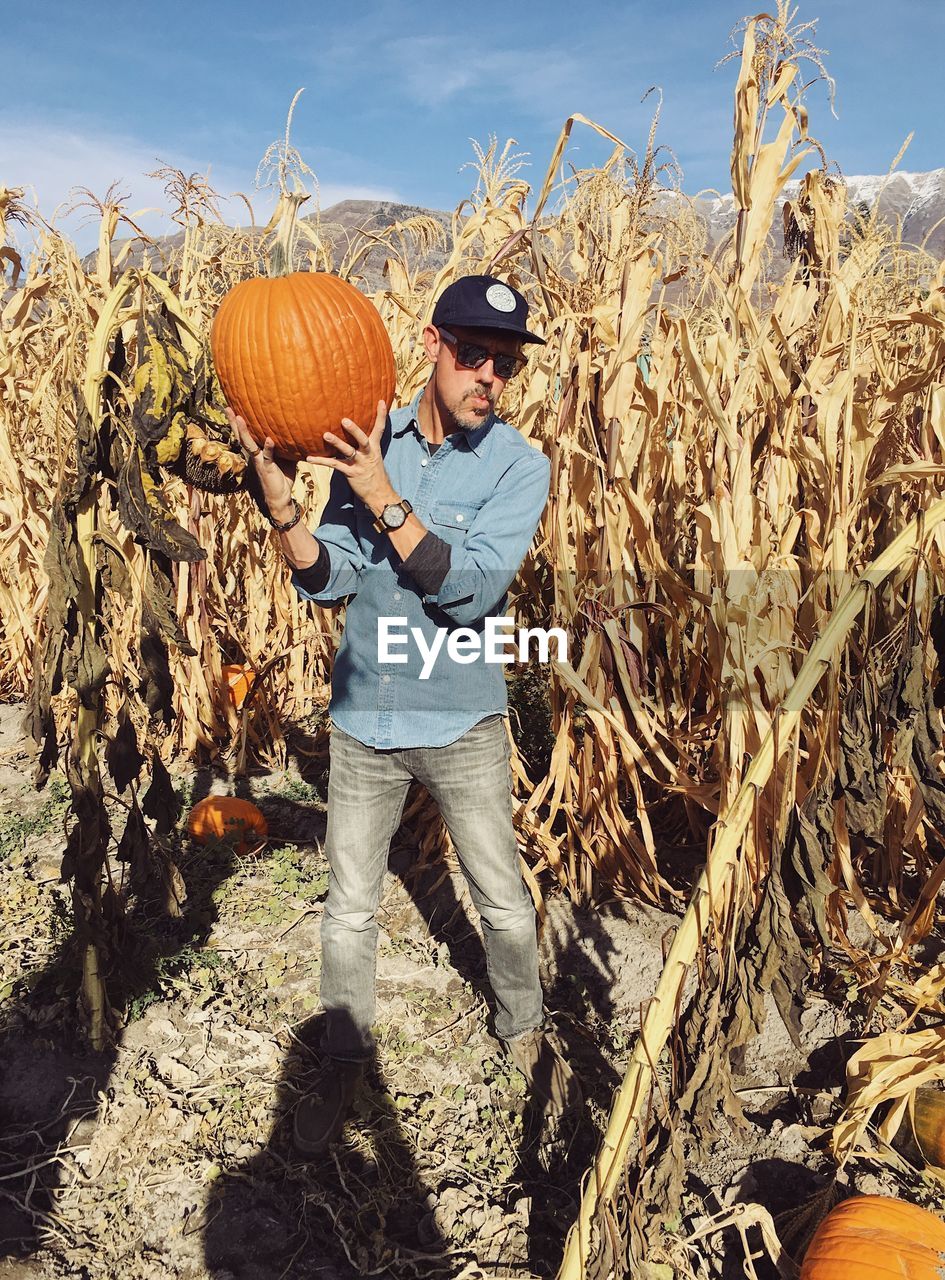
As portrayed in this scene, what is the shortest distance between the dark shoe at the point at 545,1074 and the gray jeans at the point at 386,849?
0.60ft

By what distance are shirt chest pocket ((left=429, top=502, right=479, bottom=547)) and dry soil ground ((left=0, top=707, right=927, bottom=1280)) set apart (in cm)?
106

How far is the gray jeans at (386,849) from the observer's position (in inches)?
86.0

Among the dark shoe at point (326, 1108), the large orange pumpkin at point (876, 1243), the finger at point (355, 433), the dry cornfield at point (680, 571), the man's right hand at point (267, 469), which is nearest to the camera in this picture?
the dry cornfield at point (680, 571)

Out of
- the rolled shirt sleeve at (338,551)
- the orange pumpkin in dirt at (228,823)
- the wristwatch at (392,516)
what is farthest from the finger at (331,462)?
the orange pumpkin in dirt at (228,823)

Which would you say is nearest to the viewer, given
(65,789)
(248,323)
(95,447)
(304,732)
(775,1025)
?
(248,323)

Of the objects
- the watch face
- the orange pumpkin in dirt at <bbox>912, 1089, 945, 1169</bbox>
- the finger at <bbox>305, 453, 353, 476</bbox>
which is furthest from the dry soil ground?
the finger at <bbox>305, 453, 353, 476</bbox>

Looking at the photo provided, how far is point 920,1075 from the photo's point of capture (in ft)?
6.28

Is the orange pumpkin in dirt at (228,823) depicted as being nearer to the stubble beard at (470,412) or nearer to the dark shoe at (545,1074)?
the dark shoe at (545,1074)

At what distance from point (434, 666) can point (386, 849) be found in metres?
0.56

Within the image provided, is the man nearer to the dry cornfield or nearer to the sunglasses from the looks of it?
the sunglasses

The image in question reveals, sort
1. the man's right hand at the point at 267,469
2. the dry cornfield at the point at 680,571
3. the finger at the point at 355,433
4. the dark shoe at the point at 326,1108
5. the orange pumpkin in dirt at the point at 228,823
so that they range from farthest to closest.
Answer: the orange pumpkin in dirt at the point at 228,823
the dark shoe at the point at 326,1108
the man's right hand at the point at 267,469
the finger at the point at 355,433
the dry cornfield at the point at 680,571

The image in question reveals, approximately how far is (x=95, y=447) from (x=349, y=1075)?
1765 mm

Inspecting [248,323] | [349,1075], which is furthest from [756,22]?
[349,1075]

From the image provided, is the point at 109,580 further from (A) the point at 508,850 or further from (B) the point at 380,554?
(A) the point at 508,850
